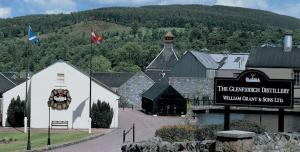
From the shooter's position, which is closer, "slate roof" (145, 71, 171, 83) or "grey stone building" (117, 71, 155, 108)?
"grey stone building" (117, 71, 155, 108)

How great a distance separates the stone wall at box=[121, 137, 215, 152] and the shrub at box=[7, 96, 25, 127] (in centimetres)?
2900

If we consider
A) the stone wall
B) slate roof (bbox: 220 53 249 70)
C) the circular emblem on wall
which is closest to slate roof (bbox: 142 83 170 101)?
slate roof (bbox: 220 53 249 70)

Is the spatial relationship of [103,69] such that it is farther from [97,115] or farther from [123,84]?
[97,115]

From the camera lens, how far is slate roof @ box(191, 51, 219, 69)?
8500 centimetres

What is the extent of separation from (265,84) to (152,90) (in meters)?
52.2

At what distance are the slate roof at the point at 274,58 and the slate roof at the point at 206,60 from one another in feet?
57.4

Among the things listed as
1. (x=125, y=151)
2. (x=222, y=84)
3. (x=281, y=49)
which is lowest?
(x=125, y=151)

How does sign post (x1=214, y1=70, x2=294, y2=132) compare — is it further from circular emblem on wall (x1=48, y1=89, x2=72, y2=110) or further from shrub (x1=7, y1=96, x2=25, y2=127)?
shrub (x1=7, y1=96, x2=25, y2=127)

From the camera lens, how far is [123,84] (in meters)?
85.0

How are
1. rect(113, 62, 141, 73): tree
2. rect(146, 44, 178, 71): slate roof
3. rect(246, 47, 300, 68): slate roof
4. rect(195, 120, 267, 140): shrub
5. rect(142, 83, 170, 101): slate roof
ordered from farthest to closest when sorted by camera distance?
1. rect(113, 62, 141, 73): tree
2. rect(146, 44, 178, 71): slate roof
3. rect(246, 47, 300, 68): slate roof
4. rect(142, 83, 170, 101): slate roof
5. rect(195, 120, 267, 140): shrub

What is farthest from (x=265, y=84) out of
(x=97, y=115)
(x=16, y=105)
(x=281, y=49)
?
(x=281, y=49)

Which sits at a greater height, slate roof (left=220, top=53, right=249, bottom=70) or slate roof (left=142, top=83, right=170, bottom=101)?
slate roof (left=220, top=53, right=249, bottom=70)

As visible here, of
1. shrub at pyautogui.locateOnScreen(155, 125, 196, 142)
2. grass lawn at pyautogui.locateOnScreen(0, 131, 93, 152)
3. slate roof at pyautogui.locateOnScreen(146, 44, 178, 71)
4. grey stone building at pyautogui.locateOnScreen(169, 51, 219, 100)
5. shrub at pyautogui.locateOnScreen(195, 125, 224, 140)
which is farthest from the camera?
slate roof at pyautogui.locateOnScreen(146, 44, 178, 71)

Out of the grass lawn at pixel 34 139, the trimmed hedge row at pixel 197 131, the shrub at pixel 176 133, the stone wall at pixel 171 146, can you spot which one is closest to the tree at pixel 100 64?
the grass lawn at pixel 34 139
